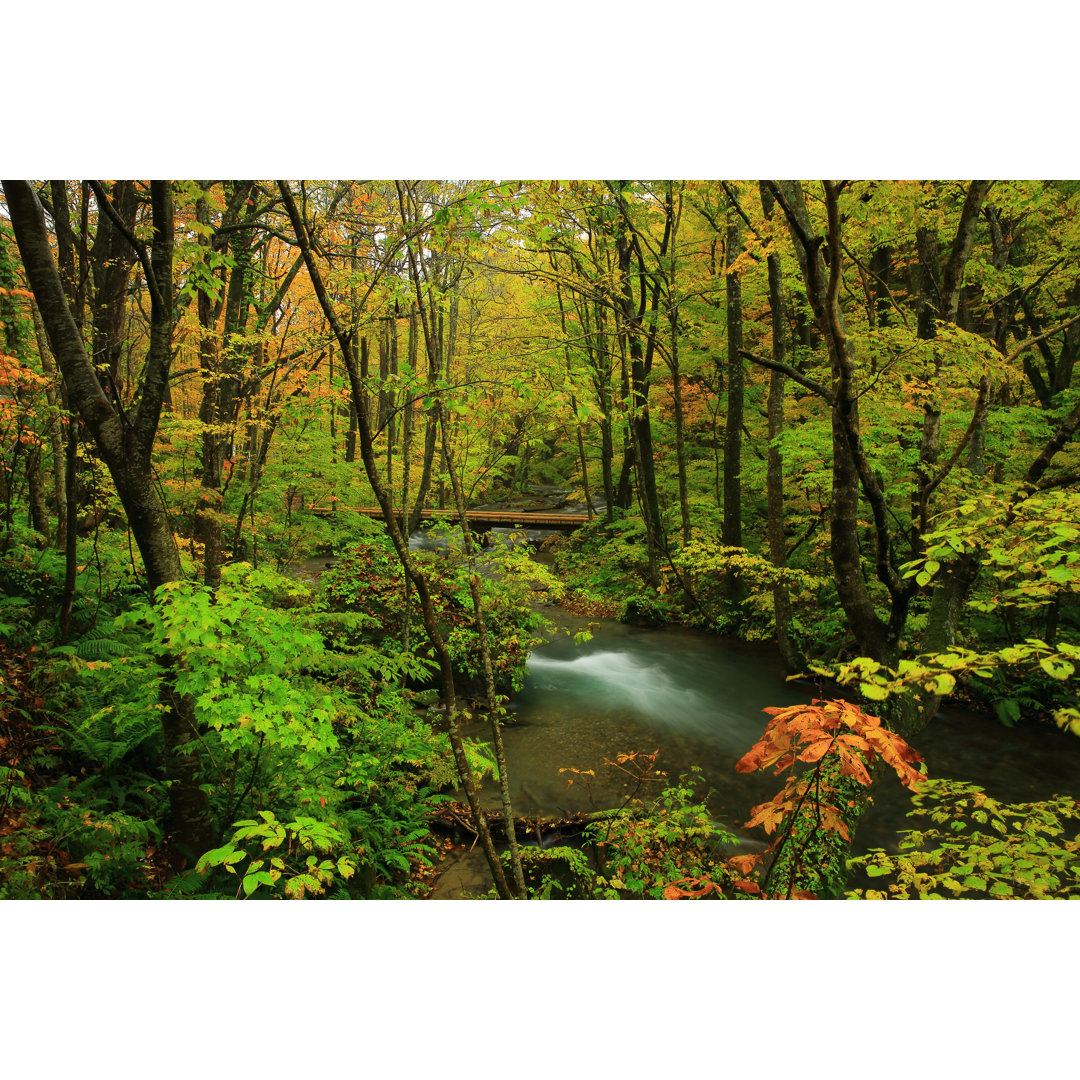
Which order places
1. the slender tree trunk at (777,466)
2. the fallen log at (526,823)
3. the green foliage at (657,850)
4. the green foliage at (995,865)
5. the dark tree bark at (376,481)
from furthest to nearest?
the slender tree trunk at (777,466), the fallen log at (526,823), the green foliage at (657,850), the green foliage at (995,865), the dark tree bark at (376,481)

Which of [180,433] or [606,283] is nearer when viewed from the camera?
[180,433]

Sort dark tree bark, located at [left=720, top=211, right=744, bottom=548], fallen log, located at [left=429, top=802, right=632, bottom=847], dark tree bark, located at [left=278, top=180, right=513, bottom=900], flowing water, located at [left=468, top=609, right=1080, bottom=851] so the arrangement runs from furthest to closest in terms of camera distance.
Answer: dark tree bark, located at [left=720, top=211, right=744, bottom=548]
flowing water, located at [left=468, top=609, right=1080, bottom=851]
fallen log, located at [left=429, top=802, right=632, bottom=847]
dark tree bark, located at [left=278, top=180, right=513, bottom=900]

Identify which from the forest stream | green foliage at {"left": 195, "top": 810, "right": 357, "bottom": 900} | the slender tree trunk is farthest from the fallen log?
the slender tree trunk

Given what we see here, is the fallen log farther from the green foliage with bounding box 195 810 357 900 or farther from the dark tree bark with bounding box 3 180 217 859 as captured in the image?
the dark tree bark with bounding box 3 180 217 859

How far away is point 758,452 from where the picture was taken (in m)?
9.10

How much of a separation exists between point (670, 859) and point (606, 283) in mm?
7328

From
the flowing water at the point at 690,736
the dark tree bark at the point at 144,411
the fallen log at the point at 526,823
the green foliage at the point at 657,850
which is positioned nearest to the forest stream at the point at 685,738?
the flowing water at the point at 690,736

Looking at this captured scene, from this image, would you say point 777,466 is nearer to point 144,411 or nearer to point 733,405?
point 733,405

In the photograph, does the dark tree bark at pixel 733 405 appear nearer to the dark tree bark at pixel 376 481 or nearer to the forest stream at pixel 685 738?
the forest stream at pixel 685 738

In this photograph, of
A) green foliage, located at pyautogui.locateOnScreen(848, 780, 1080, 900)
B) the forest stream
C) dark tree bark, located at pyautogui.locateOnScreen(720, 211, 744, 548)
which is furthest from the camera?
dark tree bark, located at pyautogui.locateOnScreen(720, 211, 744, 548)

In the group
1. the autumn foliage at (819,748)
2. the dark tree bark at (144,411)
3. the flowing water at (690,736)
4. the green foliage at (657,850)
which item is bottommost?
the flowing water at (690,736)

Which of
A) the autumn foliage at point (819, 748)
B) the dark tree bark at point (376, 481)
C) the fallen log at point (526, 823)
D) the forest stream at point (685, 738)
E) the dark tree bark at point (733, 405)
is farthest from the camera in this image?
the dark tree bark at point (733, 405)
